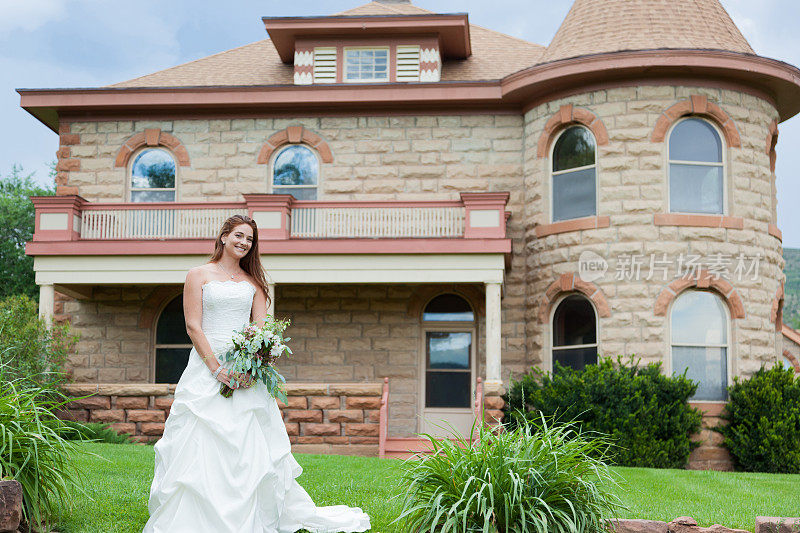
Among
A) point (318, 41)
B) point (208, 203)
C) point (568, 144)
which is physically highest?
point (318, 41)

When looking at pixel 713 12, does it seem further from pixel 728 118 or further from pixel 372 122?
pixel 372 122

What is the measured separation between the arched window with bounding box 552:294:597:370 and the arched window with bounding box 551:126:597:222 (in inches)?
62.6

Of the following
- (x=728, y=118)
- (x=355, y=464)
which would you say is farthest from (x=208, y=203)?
(x=728, y=118)

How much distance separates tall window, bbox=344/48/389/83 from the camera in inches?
683

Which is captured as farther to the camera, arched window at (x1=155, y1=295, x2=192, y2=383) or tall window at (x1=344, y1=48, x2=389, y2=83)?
tall window at (x1=344, y1=48, x2=389, y2=83)

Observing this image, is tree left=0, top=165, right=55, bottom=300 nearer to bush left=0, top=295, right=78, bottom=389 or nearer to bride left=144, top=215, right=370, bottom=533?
bush left=0, top=295, right=78, bottom=389

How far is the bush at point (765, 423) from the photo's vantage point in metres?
13.5

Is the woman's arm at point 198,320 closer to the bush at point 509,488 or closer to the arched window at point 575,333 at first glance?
the bush at point 509,488

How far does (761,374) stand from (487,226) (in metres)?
5.11

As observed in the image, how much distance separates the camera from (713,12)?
1597cm

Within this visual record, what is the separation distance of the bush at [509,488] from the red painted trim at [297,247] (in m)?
8.39

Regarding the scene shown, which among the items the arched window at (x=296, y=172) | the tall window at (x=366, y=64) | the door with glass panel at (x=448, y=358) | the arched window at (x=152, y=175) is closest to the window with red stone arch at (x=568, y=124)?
the door with glass panel at (x=448, y=358)

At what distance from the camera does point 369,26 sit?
17.0 metres

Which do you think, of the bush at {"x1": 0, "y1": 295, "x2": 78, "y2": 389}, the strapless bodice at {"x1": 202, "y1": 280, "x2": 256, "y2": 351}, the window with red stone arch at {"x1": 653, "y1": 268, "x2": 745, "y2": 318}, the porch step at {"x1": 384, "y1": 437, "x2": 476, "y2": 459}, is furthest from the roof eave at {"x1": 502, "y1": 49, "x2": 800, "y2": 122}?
the strapless bodice at {"x1": 202, "y1": 280, "x2": 256, "y2": 351}
